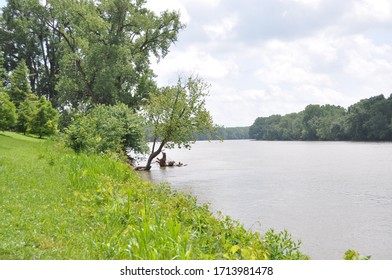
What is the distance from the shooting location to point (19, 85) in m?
50.3

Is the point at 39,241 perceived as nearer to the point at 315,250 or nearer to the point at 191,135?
the point at 315,250

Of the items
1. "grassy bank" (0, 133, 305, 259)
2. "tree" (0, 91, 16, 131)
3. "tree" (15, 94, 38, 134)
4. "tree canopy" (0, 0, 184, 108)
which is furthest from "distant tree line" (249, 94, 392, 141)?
"grassy bank" (0, 133, 305, 259)

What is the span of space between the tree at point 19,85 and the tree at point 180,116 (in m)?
18.6

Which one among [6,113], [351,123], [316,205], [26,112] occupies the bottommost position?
[316,205]

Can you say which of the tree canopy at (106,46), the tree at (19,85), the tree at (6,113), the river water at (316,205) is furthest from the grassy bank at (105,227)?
the tree at (19,85)

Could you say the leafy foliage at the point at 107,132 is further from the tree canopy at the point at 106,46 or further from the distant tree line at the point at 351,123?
the distant tree line at the point at 351,123

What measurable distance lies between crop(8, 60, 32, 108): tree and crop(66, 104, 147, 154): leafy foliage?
20235 millimetres

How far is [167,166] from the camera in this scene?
44.1 m

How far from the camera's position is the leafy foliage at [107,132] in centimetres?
2605

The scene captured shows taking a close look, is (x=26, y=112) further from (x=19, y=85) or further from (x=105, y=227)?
(x=105, y=227)

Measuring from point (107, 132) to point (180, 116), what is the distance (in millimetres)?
11614

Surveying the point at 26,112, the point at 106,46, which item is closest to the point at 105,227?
the point at 106,46

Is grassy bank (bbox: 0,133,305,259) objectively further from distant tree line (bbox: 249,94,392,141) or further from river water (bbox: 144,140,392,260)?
distant tree line (bbox: 249,94,392,141)

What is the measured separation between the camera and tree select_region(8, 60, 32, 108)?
161 ft
